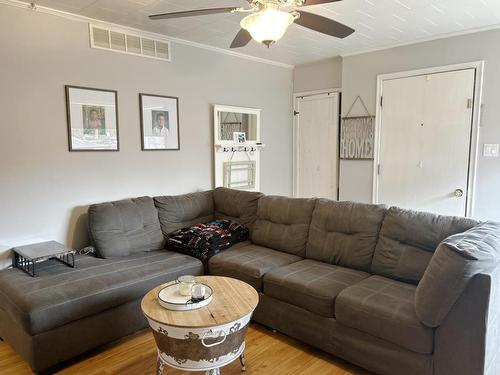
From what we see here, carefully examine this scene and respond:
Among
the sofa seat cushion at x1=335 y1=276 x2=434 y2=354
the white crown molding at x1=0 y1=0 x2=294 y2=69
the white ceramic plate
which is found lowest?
the sofa seat cushion at x1=335 y1=276 x2=434 y2=354

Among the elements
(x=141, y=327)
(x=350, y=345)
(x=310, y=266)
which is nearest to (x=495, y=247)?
(x=350, y=345)

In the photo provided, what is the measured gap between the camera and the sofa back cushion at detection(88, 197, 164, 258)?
9.64ft

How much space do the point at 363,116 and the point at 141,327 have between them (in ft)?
11.0

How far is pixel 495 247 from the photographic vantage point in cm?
188

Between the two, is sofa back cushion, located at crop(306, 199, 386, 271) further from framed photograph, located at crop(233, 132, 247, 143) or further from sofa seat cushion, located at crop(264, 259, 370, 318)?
framed photograph, located at crop(233, 132, 247, 143)

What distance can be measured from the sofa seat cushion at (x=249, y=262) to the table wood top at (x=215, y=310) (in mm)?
511

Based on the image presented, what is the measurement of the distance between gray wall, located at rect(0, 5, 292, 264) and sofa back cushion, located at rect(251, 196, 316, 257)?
3.38ft

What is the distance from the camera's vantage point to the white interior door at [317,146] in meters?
4.75

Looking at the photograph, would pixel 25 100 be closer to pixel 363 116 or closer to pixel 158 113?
pixel 158 113

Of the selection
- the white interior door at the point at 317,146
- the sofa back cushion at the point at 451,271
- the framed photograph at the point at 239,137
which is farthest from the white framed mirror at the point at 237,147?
the sofa back cushion at the point at 451,271

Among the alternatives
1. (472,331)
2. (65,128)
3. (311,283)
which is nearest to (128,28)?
(65,128)

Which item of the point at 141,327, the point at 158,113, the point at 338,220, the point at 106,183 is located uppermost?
the point at 158,113

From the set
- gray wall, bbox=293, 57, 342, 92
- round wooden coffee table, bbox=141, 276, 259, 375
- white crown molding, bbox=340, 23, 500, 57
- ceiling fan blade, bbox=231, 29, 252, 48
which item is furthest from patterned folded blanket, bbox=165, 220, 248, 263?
white crown molding, bbox=340, 23, 500, 57

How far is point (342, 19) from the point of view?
3.12 metres
